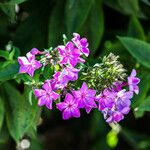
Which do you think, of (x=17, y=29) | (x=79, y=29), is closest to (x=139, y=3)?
(x=79, y=29)

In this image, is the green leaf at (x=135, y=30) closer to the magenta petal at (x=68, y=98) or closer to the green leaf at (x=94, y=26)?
the green leaf at (x=94, y=26)

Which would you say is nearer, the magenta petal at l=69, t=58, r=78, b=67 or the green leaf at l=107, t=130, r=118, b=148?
the magenta petal at l=69, t=58, r=78, b=67

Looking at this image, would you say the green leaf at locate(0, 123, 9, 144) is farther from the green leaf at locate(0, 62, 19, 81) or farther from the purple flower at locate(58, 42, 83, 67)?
the purple flower at locate(58, 42, 83, 67)

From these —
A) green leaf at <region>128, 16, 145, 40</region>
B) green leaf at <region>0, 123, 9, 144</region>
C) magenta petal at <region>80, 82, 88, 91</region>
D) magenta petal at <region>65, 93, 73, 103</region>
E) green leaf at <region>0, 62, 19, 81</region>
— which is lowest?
green leaf at <region>0, 123, 9, 144</region>

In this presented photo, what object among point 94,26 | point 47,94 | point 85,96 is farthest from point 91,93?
point 94,26

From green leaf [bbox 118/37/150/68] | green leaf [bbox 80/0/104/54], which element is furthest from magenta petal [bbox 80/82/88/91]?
green leaf [bbox 80/0/104/54]

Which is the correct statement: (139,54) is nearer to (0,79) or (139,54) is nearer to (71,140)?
(0,79)

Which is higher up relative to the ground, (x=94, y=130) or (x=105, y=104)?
(x=105, y=104)

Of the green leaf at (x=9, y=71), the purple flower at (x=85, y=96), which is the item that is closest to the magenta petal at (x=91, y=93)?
the purple flower at (x=85, y=96)
